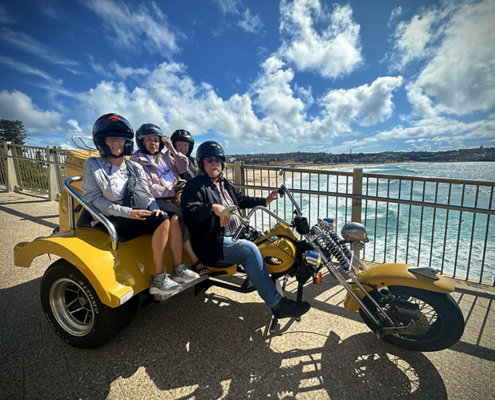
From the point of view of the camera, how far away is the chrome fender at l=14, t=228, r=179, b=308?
182 centimetres

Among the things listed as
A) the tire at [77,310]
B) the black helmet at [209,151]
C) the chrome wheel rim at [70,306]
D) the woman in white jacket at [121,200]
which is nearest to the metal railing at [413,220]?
the black helmet at [209,151]

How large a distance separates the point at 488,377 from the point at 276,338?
147 centimetres

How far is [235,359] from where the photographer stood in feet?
6.63

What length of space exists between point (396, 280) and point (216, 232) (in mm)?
1405

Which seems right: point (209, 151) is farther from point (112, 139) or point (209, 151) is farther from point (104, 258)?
point (104, 258)

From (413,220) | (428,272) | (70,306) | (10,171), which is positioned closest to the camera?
(428,272)

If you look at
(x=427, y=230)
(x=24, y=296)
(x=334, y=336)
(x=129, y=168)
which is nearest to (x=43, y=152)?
(x=24, y=296)

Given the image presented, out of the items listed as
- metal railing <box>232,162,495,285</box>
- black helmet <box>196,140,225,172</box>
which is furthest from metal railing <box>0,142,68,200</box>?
black helmet <box>196,140,225,172</box>

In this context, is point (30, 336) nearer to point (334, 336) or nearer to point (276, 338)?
point (276, 338)

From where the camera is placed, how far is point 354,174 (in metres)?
3.40

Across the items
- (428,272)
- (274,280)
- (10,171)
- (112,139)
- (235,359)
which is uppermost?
(112,139)

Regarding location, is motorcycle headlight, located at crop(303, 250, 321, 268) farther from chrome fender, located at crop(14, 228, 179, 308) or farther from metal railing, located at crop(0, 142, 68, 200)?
metal railing, located at crop(0, 142, 68, 200)

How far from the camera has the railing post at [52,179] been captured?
24.1 ft

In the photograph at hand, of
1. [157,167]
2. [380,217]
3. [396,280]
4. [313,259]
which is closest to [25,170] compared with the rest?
[157,167]
